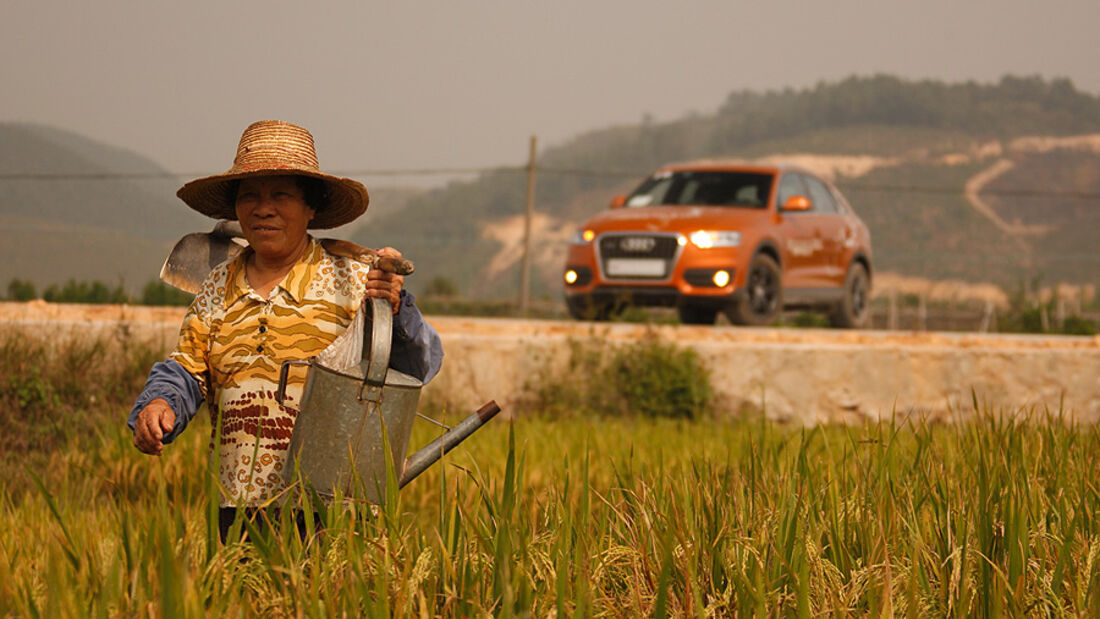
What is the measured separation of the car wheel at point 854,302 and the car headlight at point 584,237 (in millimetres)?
3352

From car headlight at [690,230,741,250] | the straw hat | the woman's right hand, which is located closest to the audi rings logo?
car headlight at [690,230,741,250]

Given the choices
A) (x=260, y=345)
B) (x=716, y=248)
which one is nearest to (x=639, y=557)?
(x=260, y=345)

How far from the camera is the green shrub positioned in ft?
24.1

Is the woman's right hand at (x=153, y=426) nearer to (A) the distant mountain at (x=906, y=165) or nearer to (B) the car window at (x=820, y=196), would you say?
(B) the car window at (x=820, y=196)

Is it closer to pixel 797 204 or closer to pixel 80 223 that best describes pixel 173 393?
pixel 797 204

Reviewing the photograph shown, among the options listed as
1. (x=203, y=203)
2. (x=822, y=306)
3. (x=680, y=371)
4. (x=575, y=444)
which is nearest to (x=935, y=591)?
(x=203, y=203)

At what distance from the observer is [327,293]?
276 centimetres

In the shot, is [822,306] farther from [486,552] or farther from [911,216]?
[911,216]

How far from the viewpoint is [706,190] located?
36.2ft

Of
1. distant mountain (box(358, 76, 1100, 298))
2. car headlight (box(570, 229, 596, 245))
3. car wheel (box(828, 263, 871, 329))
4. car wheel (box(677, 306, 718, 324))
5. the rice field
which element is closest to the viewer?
the rice field

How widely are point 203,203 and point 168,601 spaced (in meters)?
1.33

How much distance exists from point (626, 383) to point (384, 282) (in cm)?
510

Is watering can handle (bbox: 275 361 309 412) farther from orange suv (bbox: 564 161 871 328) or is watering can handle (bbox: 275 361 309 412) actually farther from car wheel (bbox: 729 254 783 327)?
car wheel (bbox: 729 254 783 327)

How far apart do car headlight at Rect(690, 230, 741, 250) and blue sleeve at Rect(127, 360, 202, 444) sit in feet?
24.7
